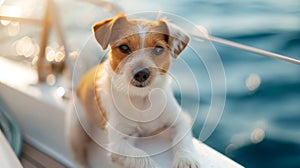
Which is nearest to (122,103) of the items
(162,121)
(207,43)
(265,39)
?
(162,121)

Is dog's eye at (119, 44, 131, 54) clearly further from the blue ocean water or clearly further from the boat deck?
the boat deck

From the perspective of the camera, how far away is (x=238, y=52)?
84 cm

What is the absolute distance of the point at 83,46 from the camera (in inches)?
28.2

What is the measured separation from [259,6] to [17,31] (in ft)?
2.17

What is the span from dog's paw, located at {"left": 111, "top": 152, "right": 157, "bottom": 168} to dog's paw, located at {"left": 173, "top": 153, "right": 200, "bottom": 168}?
0.17 ft

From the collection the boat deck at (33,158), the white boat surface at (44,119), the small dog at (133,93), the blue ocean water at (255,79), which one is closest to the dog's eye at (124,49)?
the small dog at (133,93)

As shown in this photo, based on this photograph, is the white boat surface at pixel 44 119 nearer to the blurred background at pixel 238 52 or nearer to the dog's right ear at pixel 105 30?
the blurred background at pixel 238 52

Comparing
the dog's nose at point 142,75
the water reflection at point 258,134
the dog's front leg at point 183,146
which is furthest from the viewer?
the water reflection at point 258,134

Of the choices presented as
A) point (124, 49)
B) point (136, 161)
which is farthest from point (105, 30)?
point (136, 161)

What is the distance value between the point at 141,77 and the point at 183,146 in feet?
0.69

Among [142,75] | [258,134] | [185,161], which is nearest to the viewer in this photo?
[142,75]

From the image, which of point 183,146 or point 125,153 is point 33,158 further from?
point 183,146

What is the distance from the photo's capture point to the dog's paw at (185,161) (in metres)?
0.71

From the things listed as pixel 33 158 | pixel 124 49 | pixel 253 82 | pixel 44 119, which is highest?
pixel 124 49
